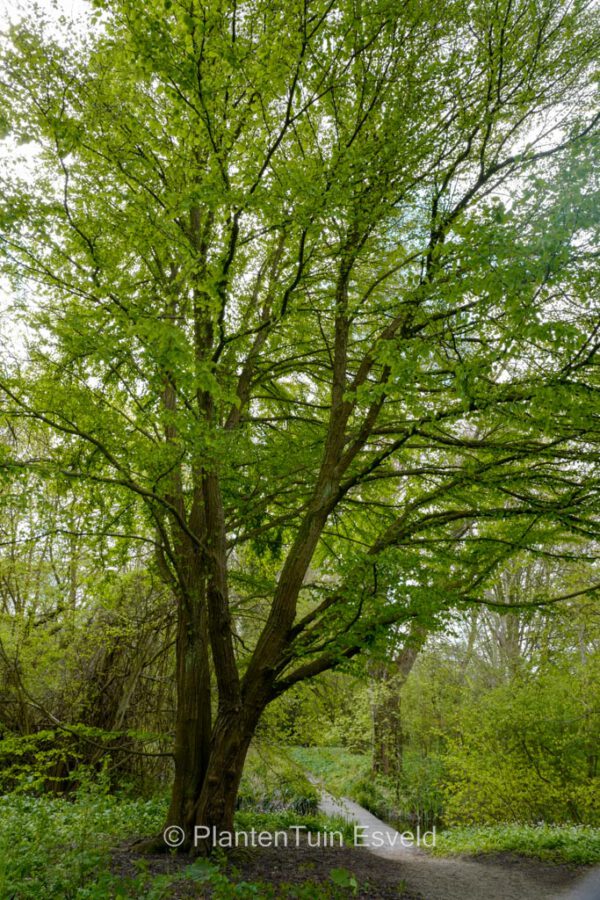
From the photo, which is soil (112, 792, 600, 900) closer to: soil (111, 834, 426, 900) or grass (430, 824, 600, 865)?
soil (111, 834, 426, 900)

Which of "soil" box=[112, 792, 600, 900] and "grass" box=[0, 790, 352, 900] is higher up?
"grass" box=[0, 790, 352, 900]

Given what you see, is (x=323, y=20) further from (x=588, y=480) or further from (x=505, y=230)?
(x=588, y=480)

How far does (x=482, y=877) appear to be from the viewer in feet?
21.3

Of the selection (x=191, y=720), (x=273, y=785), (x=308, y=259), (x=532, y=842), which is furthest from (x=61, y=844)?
(x=532, y=842)

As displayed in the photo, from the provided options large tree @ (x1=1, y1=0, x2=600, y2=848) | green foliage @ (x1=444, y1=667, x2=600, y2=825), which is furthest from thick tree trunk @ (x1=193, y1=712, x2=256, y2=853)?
green foliage @ (x1=444, y1=667, x2=600, y2=825)

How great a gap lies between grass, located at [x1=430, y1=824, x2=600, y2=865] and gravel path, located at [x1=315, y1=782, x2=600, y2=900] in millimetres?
240

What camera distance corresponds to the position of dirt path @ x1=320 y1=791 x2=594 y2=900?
5.54 m

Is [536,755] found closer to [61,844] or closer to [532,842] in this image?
[532,842]

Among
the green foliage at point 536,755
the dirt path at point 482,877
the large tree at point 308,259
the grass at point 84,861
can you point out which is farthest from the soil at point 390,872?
the green foliage at point 536,755

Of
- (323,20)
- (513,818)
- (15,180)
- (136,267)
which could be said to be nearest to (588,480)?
(323,20)

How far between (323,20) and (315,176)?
1.01 m

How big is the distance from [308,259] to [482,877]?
703 cm

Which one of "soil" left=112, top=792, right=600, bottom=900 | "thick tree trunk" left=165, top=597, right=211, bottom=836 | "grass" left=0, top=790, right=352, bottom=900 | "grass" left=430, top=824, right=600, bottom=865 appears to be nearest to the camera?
"grass" left=0, top=790, right=352, bottom=900

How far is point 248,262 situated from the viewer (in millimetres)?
6418
